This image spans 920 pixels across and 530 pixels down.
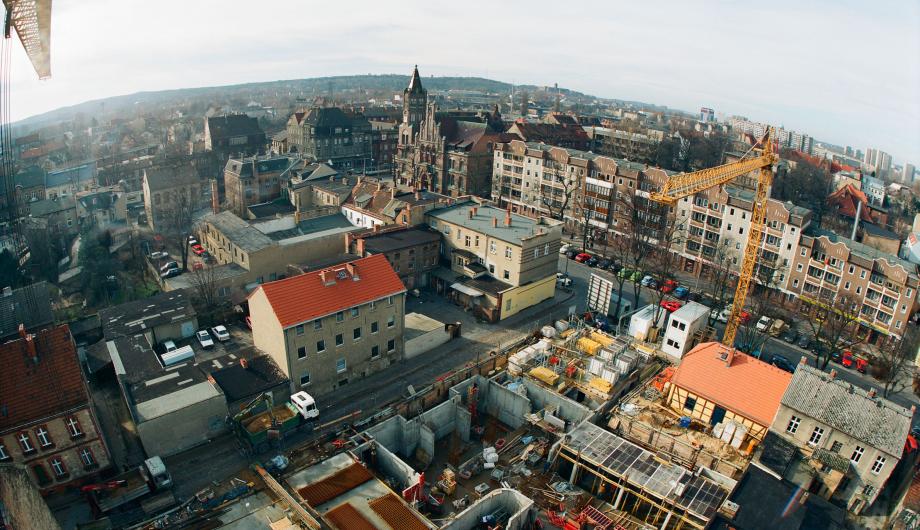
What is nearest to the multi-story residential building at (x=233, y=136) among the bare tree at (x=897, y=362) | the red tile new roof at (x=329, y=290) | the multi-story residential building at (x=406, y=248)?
the multi-story residential building at (x=406, y=248)

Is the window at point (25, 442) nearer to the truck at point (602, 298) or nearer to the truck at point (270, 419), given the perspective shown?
the truck at point (270, 419)

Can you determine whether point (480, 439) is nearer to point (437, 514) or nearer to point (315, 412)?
point (437, 514)

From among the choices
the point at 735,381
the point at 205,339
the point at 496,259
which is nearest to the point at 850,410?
the point at 735,381

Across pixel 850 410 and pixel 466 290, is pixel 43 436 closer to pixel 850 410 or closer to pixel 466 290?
pixel 466 290

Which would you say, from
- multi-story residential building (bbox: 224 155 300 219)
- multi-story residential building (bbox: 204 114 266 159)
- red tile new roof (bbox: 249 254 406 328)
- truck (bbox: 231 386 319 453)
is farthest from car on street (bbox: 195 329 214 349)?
multi-story residential building (bbox: 204 114 266 159)

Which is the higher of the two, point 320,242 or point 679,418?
point 320,242

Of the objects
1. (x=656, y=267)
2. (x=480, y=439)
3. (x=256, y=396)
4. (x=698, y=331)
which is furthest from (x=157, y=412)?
(x=656, y=267)
